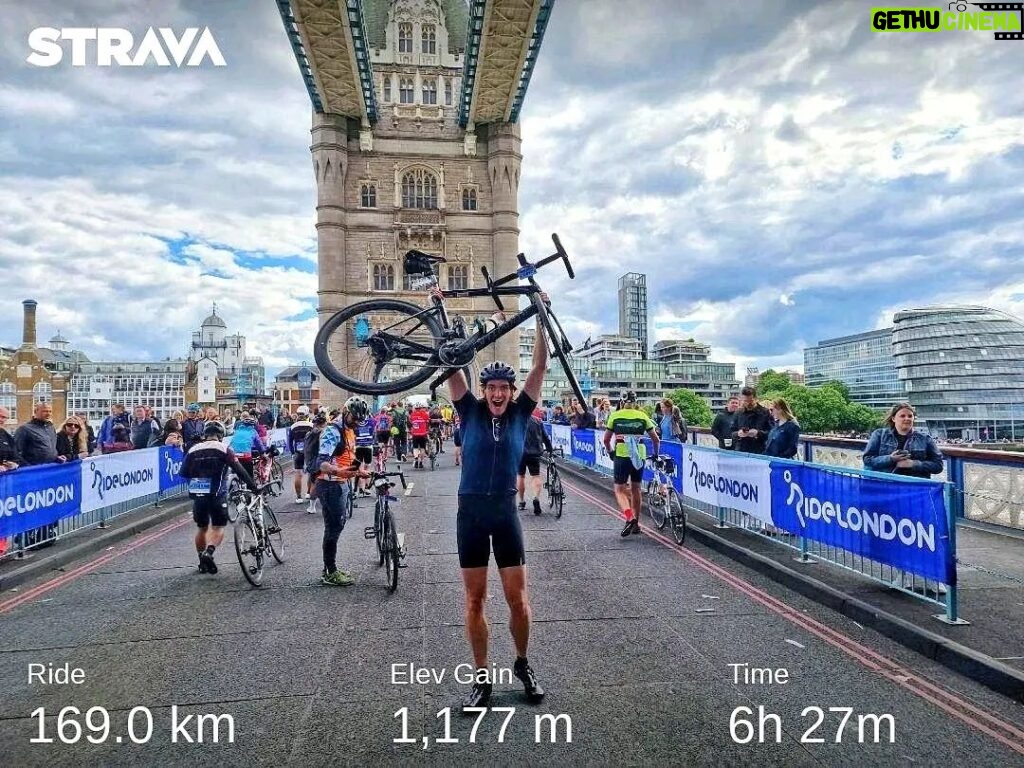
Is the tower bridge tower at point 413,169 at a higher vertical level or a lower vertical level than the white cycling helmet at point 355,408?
higher

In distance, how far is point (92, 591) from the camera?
7266 mm

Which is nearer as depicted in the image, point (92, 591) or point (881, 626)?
point (881, 626)

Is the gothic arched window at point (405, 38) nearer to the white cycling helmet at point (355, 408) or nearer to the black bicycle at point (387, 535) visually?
the white cycling helmet at point (355, 408)

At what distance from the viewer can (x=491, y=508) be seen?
4156 mm

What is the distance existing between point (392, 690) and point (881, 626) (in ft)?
14.2

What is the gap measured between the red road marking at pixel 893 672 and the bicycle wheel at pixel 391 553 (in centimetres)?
381

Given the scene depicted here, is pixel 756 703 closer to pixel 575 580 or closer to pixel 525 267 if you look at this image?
pixel 575 580

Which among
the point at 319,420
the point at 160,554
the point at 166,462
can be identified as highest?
the point at 319,420

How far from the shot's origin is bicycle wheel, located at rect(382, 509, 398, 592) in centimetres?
683

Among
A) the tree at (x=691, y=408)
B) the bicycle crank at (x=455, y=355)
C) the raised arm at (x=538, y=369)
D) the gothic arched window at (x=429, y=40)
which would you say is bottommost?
the tree at (x=691, y=408)

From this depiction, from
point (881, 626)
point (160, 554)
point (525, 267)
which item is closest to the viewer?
point (881, 626)

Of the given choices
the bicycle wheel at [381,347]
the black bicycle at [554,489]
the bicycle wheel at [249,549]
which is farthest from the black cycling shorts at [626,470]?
the bicycle wheel at [249,549]

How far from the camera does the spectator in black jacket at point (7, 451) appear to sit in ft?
27.6

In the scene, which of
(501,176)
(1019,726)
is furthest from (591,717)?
(501,176)
